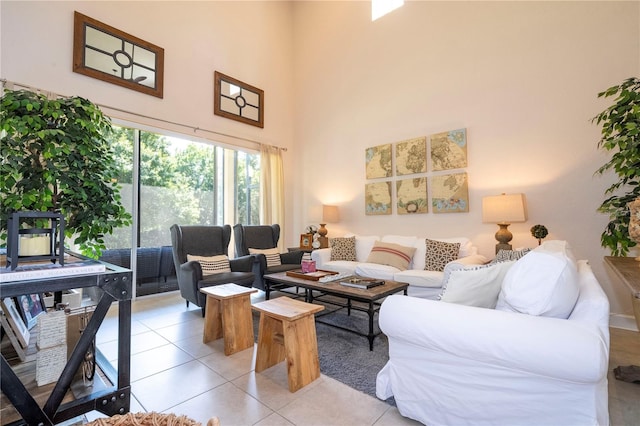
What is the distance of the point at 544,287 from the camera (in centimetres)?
125

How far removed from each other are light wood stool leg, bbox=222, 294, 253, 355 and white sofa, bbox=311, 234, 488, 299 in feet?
5.15

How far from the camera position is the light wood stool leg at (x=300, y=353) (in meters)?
1.78

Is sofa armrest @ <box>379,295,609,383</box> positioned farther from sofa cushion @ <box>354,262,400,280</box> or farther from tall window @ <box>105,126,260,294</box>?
tall window @ <box>105,126,260,294</box>

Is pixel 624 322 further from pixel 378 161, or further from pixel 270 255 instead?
pixel 270 255

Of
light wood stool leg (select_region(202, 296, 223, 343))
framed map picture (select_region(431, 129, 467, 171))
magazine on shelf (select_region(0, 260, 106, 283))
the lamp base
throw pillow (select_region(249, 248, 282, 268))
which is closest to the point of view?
magazine on shelf (select_region(0, 260, 106, 283))

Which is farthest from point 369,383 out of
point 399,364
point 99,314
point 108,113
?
point 108,113

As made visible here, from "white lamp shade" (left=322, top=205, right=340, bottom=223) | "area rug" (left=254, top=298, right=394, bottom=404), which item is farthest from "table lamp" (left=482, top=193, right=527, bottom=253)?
"white lamp shade" (left=322, top=205, right=340, bottom=223)

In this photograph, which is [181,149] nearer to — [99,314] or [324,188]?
[324,188]

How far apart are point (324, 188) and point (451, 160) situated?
2.25 m

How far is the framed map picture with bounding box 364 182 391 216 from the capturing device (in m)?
4.42

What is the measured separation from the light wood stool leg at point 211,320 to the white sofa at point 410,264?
1673 millimetres

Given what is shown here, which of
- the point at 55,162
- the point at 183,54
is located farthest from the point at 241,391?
the point at 183,54

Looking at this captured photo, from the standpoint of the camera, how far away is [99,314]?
118 centimetres

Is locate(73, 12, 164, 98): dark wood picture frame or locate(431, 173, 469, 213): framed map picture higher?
locate(73, 12, 164, 98): dark wood picture frame
